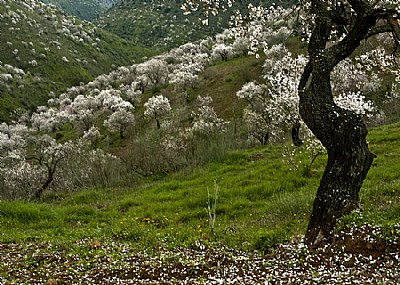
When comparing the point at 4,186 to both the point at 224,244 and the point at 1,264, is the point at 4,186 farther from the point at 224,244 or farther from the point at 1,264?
the point at 224,244

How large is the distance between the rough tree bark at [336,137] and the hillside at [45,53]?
107 meters

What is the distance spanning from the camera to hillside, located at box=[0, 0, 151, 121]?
118000 mm

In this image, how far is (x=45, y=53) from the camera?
140 meters

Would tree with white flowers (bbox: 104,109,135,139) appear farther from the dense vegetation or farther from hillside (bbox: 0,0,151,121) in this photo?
hillside (bbox: 0,0,151,121)

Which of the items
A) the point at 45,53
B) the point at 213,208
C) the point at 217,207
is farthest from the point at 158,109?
the point at 45,53

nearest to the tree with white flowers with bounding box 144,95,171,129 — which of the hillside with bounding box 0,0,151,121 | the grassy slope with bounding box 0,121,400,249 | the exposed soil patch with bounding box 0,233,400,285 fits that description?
the grassy slope with bounding box 0,121,400,249

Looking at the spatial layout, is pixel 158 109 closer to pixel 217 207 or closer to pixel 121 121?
pixel 121 121

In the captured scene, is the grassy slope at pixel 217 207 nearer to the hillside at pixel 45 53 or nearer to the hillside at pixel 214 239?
the hillside at pixel 214 239

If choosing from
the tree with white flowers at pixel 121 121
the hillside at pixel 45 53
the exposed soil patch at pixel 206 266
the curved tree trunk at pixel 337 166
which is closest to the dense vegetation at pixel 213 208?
the exposed soil patch at pixel 206 266

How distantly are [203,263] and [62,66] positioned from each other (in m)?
146

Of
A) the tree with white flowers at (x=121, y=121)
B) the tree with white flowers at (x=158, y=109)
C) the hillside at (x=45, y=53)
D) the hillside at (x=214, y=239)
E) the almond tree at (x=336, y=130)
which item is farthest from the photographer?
the hillside at (x=45, y=53)

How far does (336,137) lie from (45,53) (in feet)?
490

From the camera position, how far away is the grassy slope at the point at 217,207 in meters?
9.95

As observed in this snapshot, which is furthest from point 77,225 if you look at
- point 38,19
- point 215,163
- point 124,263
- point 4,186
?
point 38,19
